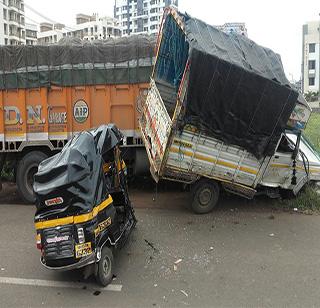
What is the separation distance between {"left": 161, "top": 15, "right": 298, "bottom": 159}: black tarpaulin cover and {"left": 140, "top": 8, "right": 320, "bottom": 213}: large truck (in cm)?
2

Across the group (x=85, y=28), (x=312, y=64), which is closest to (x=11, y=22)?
(x=85, y=28)

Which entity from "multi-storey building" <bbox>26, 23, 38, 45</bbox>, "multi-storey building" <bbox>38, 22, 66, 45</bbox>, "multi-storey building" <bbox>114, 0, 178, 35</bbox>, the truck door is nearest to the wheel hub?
the truck door

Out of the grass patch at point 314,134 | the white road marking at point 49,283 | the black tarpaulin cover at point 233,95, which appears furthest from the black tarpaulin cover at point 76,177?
the grass patch at point 314,134

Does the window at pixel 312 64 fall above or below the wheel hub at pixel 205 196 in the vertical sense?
below

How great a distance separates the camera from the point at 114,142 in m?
5.85

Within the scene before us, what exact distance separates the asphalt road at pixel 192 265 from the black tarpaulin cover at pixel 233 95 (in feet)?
4.67

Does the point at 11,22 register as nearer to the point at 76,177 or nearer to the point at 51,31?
the point at 51,31

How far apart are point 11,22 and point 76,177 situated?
78.9 meters

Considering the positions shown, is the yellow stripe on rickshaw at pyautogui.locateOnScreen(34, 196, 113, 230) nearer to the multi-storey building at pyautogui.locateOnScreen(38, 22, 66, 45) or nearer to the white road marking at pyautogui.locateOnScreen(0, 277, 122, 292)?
the white road marking at pyautogui.locateOnScreen(0, 277, 122, 292)

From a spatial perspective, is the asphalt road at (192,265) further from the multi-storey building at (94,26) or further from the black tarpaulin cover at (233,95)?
the multi-storey building at (94,26)

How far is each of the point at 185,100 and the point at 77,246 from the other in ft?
9.54

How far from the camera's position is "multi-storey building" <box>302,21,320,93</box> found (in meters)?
85.3

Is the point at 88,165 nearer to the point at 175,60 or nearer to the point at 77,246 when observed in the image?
the point at 77,246

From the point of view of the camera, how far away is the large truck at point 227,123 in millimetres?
6407
